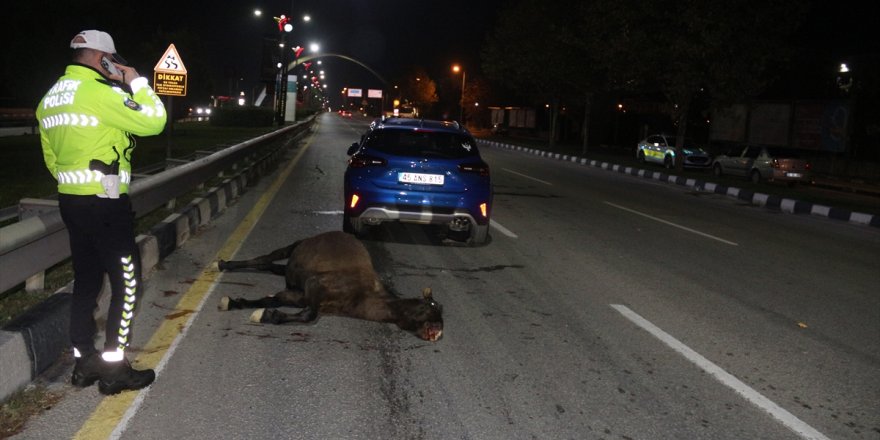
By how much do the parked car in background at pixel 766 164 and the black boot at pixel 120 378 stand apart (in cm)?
2451

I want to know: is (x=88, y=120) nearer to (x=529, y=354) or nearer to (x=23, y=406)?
(x=23, y=406)

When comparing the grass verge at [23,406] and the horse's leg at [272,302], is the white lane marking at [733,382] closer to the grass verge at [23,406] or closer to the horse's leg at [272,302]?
the horse's leg at [272,302]

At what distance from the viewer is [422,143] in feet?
30.2

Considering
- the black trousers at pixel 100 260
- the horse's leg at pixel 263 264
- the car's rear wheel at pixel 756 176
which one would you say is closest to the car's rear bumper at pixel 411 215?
the horse's leg at pixel 263 264

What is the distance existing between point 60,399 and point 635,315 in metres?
4.40

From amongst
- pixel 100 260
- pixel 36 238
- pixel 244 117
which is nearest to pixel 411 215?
pixel 36 238

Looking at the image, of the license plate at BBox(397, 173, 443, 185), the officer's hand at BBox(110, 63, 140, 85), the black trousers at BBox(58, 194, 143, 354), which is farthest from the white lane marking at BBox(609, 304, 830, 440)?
the officer's hand at BBox(110, 63, 140, 85)

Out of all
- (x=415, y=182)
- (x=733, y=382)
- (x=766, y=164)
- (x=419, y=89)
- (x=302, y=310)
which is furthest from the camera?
(x=419, y=89)

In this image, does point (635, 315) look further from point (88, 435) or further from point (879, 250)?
point (879, 250)

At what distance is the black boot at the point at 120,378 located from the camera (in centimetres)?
408

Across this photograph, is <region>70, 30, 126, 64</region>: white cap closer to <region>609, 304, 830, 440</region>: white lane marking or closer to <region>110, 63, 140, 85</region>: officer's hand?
<region>110, 63, 140, 85</region>: officer's hand

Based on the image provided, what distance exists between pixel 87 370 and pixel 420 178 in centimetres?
511

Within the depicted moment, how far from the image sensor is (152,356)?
473cm

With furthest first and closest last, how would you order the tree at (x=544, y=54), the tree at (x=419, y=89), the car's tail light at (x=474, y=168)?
the tree at (x=419, y=89) < the tree at (x=544, y=54) < the car's tail light at (x=474, y=168)
